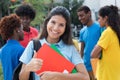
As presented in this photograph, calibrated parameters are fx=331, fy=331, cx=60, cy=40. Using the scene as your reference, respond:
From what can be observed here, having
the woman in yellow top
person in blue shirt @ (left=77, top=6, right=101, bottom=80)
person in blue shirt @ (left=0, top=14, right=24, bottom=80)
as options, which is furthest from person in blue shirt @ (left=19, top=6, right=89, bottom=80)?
person in blue shirt @ (left=77, top=6, right=101, bottom=80)

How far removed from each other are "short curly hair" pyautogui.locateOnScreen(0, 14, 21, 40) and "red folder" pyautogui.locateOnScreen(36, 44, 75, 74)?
93 centimetres

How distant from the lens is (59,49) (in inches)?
109

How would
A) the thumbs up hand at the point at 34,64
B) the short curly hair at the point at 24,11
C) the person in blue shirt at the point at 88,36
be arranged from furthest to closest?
the person in blue shirt at the point at 88,36
the short curly hair at the point at 24,11
the thumbs up hand at the point at 34,64

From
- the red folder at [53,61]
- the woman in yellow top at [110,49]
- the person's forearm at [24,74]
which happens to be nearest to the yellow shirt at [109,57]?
the woman in yellow top at [110,49]

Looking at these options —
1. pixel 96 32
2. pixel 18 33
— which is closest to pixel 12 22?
pixel 18 33

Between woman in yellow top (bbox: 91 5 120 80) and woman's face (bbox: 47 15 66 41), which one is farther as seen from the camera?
woman in yellow top (bbox: 91 5 120 80)

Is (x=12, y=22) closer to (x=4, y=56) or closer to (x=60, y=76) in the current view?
(x=4, y=56)

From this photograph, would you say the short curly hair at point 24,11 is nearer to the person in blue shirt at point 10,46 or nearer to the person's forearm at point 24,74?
the person in blue shirt at point 10,46

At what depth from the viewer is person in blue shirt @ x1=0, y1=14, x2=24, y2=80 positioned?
11.3 ft

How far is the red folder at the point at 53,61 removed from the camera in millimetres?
2650

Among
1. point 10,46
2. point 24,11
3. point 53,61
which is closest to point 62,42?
point 53,61

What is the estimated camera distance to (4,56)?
11.5ft

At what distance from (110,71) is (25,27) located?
4.33 feet

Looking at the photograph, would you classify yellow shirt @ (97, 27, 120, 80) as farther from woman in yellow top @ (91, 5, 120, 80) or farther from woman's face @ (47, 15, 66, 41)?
woman's face @ (47, 15, 66, 41)
